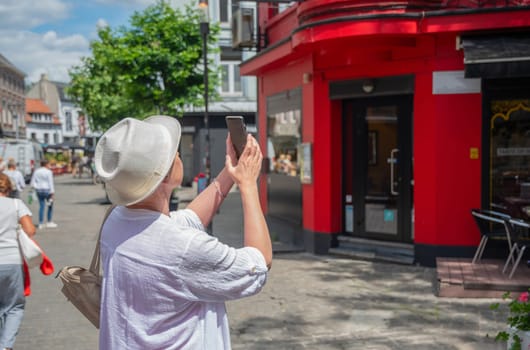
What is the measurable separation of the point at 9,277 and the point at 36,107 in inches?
3048

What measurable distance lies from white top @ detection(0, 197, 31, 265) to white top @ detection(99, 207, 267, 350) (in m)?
3.13

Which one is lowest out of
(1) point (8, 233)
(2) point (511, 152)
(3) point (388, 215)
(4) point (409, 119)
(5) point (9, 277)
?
(3) point (388, 215)

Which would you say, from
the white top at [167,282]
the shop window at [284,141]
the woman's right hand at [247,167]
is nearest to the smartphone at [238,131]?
the woman's right hand at [247,167]

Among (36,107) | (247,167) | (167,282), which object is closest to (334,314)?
(247,167)

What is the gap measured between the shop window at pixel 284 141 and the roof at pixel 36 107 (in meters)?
69.2

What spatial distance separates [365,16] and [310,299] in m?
3.94

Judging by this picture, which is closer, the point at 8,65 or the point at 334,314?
the point at 334,314

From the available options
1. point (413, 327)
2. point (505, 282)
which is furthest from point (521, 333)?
point (505, 282)

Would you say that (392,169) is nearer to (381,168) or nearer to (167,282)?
(381,168)

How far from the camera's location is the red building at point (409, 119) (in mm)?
8289

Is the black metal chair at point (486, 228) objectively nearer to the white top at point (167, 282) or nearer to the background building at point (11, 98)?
the white top at point (167, 282)

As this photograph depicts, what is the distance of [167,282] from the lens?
1906 millimetres

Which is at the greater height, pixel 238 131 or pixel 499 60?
pixel 499 60

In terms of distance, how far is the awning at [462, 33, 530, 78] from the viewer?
25.0 ft
